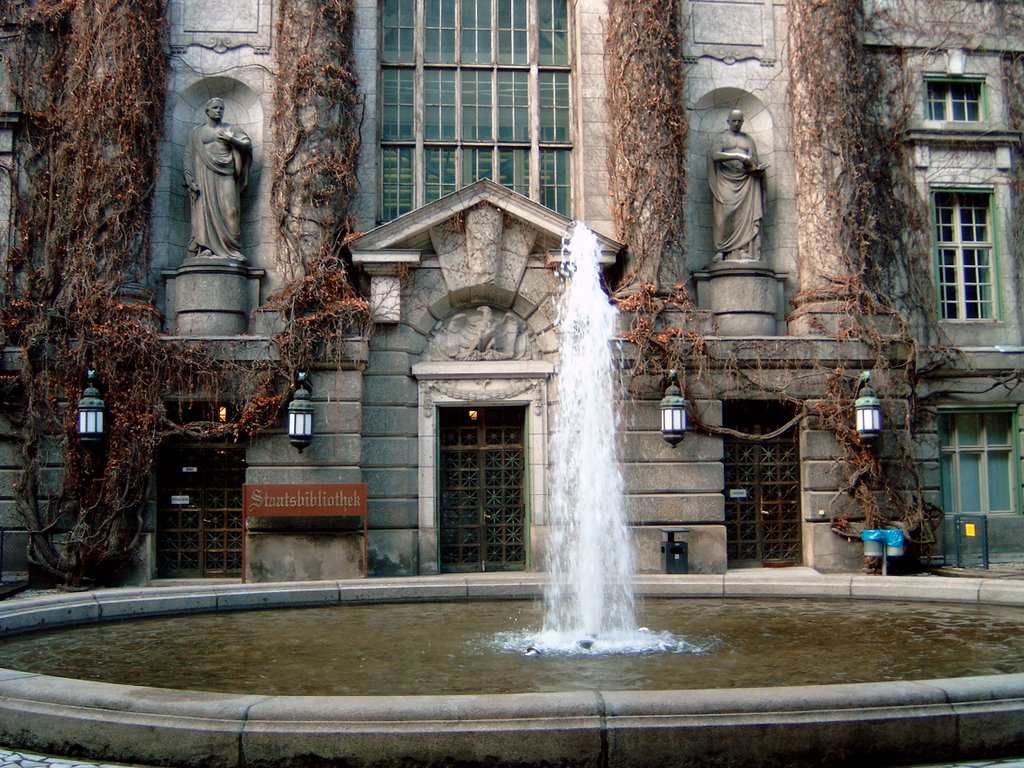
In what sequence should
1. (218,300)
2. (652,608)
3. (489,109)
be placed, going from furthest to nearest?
(489,109) → (218,300) → (652,608)

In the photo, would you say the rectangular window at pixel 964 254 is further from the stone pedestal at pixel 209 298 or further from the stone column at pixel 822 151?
the stone pedestal at pixel 209 298

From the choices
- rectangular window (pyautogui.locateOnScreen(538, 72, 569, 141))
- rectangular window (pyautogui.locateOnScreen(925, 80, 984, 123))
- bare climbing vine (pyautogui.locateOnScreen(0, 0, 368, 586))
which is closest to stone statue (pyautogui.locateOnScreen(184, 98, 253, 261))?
bare climbing vine (pyautogui.locateOnScreen(0, 0, 368, 586))

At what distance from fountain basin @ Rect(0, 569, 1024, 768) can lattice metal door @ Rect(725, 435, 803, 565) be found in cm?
1200

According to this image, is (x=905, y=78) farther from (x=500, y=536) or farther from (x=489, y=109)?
(x=500, y=536)

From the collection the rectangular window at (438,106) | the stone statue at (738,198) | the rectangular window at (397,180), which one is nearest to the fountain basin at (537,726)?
the stone statue at (738,198)

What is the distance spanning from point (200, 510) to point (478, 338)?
220 inches

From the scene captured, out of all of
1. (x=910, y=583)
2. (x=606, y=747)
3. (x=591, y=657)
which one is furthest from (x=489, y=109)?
(x=606, y=747)

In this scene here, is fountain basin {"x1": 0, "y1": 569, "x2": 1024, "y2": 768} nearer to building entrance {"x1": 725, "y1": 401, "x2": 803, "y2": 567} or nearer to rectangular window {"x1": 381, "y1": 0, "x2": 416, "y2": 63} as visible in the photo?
building entrance {"x1": 725, "y1": 401, "x2": 803, "y2": 567}

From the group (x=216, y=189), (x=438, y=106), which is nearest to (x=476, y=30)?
(x=438, y=106)

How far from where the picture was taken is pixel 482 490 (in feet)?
61.5

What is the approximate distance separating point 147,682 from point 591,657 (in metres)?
3.83

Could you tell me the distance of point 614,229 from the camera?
63.4ft

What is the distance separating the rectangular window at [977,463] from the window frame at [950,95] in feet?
18.9

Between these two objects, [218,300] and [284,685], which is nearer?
[284,685]
